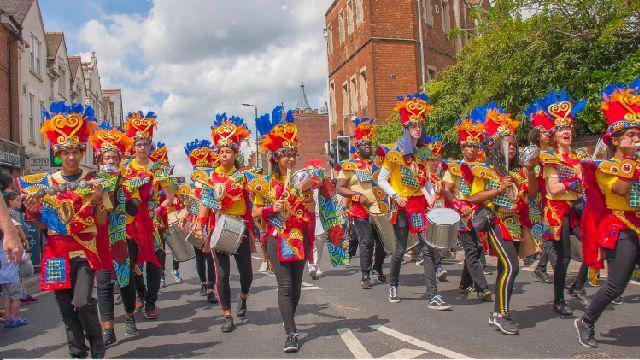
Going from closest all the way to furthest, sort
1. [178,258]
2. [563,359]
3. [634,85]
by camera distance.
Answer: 1. [563,359]
2. [634,85]
3. [178,258]

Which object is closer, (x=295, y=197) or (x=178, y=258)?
(x=295, y=197)

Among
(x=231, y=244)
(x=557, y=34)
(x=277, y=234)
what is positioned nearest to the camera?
(x=277, y=234)

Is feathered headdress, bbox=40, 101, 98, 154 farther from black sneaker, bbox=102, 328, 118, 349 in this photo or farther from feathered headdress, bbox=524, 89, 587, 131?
feathered headdress, bbox=524, 89, 587, 131

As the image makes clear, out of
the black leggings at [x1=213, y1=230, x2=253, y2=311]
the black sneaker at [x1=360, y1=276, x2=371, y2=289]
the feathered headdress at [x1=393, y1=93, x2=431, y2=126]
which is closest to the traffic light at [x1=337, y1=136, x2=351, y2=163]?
the black sneaker at [x1=360, y1=276, x2=371, y2=289]

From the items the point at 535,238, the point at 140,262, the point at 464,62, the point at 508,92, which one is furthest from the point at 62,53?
the point at 535,238

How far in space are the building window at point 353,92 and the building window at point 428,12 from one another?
4.85 m

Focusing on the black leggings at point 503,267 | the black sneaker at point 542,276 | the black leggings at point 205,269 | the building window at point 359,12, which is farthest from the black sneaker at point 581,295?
the building window at point 359,12

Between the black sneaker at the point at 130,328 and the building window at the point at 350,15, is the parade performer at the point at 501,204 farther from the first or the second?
the building window at the point at 350,15

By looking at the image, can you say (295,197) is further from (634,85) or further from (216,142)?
(634,85)

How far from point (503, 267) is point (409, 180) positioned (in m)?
1.88

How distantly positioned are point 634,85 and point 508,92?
9.72m

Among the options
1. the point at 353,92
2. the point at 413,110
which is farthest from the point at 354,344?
the point at 353,92

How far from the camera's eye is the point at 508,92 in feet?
48.2

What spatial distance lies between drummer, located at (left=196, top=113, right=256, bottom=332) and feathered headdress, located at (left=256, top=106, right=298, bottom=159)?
2.56 ft
